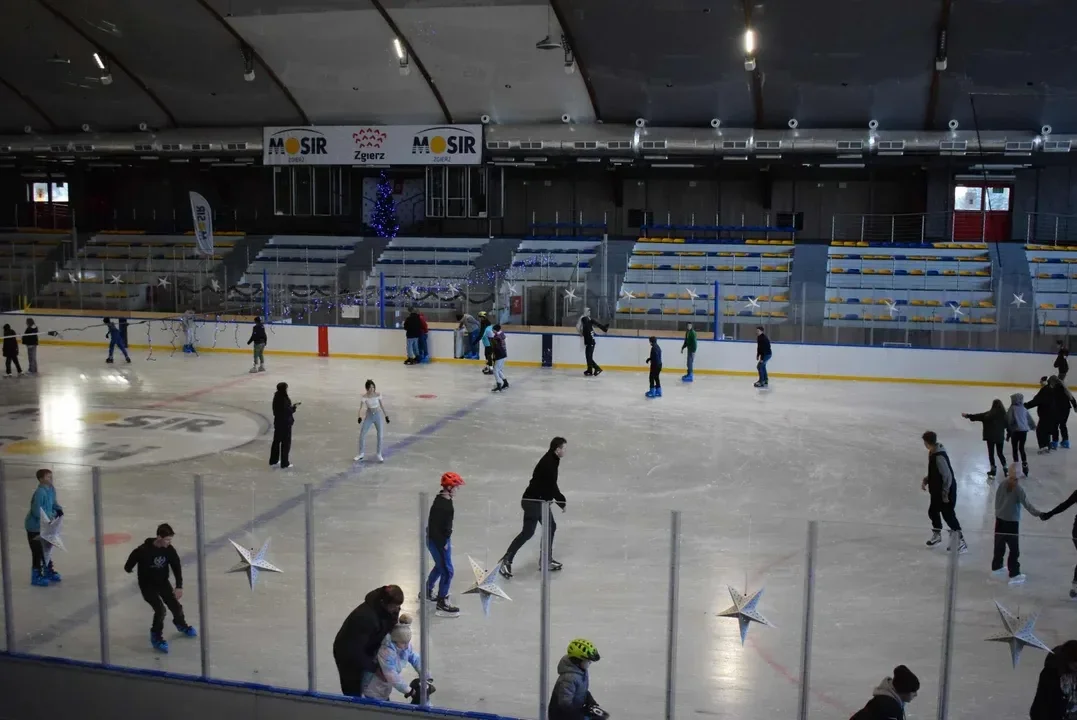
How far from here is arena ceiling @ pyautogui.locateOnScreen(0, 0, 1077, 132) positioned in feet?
80.7

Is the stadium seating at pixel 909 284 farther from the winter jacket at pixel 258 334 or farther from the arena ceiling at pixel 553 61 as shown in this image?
the winter jacket at pixel 258 334

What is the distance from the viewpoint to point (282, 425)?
45.1ft

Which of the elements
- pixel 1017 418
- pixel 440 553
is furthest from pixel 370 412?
pixel 1017 418

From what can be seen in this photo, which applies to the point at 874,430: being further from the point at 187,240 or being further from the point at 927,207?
the point at 187,240

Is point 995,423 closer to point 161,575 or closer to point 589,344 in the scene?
point 161,575

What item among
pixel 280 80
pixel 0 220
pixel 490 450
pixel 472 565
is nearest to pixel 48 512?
pixel 472 565

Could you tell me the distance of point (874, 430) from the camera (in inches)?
683

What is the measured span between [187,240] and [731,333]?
70.0 ft

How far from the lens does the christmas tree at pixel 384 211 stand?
124 feet

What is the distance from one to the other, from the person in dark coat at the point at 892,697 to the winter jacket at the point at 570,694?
1515mm

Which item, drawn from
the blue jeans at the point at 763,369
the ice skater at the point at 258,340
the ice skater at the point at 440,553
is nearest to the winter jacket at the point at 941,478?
the ice skater at the point at 440,553

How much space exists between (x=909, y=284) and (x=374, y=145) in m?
16.9

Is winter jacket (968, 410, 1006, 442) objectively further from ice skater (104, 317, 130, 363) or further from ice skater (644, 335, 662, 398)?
ice skater (104, 317, 130, 363)

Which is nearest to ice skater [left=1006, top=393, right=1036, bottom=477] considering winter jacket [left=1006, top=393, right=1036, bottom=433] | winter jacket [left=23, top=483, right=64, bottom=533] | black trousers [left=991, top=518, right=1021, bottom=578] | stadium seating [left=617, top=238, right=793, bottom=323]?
winter jacket [left=1006, top=393, right=1036, bottom=433]
